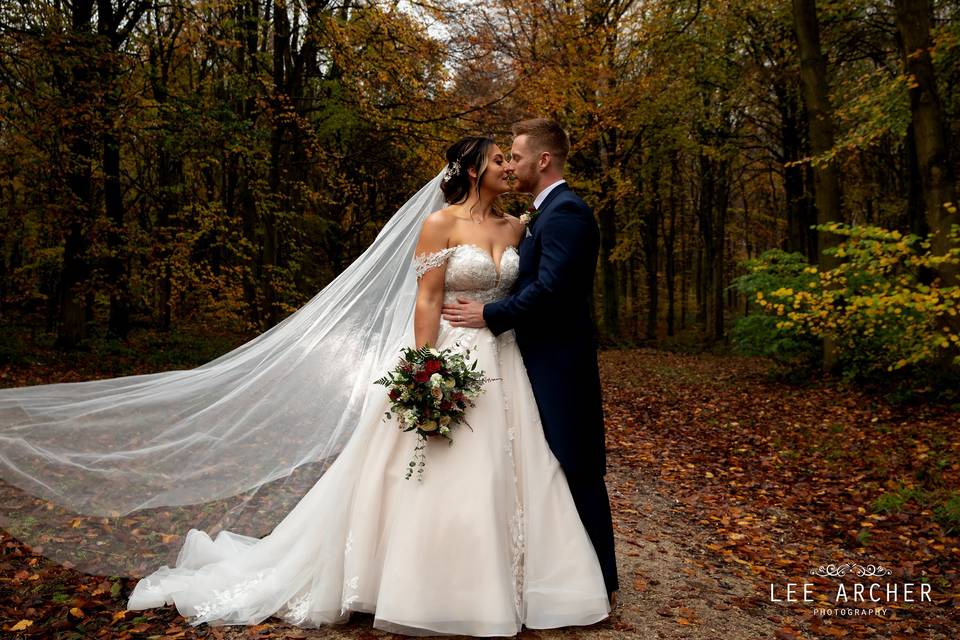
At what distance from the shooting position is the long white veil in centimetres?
386

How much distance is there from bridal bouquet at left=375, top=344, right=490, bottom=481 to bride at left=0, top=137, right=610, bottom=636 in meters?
0.09

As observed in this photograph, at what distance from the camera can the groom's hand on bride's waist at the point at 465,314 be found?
370cm

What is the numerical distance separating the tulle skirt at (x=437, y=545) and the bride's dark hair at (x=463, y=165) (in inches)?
31.7

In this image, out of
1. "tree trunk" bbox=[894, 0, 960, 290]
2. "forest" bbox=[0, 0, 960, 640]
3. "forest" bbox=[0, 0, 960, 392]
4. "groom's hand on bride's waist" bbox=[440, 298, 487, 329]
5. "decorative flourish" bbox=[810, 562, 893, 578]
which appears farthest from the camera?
"forest" bbox=[0, 0, 960, 392]

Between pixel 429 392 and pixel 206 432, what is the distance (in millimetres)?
1612

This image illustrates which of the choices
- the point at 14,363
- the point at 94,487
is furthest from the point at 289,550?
the point at 14,363

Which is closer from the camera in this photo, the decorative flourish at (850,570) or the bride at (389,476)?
the bride at (389,476)

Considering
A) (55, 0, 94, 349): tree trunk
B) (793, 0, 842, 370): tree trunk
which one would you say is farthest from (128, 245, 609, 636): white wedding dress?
(793, 0, 842, 370): tree trunk

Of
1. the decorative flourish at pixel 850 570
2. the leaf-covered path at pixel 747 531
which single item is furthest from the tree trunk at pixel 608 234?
the decorative flourish at pixel 850 570

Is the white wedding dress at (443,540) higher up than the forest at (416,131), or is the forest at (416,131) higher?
the forest at (416,131)

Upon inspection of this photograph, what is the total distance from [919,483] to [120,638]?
7072 mm

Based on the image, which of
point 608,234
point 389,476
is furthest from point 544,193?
point 608,234

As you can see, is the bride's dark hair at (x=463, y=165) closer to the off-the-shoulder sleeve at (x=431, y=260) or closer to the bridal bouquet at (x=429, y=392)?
the off-the-shoulder sleeve at (x=431, y=260)

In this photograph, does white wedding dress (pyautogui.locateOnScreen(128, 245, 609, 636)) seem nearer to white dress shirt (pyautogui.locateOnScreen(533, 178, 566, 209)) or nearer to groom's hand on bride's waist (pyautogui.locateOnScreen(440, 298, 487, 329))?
groom's hand on bride's waist (pyautogui.locateOnScreen(440, 298, 487, 329))
